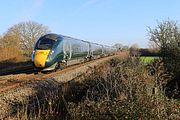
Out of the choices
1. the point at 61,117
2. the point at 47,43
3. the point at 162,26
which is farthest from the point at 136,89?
the point at 47,43

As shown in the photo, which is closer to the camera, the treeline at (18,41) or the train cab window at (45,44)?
the train cab window at (45,44)

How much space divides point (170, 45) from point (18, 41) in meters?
36.5

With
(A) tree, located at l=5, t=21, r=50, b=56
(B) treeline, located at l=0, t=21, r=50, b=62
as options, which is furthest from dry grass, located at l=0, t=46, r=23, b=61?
(A) tree, located at l=5, t=21, r=50, b=56

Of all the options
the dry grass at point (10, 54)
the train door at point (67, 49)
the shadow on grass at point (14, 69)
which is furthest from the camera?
the dry grass at point (10, 54)

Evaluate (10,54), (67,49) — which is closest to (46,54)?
(67,49)

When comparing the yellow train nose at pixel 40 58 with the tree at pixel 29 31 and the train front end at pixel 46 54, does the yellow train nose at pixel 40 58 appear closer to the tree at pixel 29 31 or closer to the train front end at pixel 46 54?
the train front end at pixel 46 54

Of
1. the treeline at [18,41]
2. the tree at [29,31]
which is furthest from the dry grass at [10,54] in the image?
the tree at [29,31]

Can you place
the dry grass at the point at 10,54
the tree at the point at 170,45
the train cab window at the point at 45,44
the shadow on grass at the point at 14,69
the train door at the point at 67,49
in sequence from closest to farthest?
the tree at the point at 170,45, the train cab window at the point at 45,44, the train door at the point at 67,49, the shadow on grass at the point at 14,69, the dry grass at the point at 10,54

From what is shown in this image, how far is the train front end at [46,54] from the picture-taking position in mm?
22172

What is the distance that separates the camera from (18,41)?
5144 centimetres

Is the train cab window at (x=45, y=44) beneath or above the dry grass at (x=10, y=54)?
above

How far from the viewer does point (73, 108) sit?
9.22 metres

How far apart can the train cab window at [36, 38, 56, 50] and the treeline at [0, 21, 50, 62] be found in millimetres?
18715

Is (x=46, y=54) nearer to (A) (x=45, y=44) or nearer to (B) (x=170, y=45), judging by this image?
(A) (x=45, y=44)
